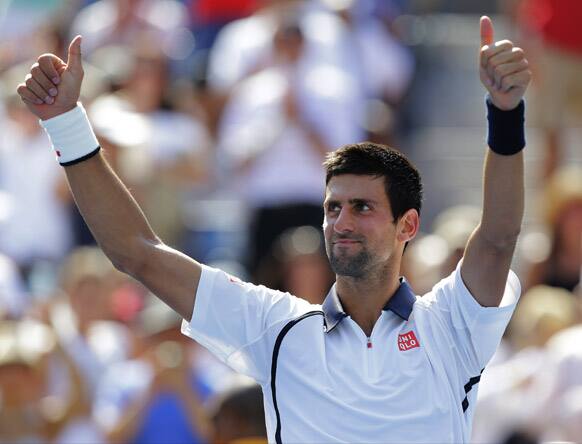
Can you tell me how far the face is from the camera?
165 inches

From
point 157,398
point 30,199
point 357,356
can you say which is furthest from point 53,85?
point 30,199

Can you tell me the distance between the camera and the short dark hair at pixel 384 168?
428cm

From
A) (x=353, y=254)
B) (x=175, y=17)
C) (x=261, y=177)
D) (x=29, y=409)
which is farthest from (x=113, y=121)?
(x=353, y=254)

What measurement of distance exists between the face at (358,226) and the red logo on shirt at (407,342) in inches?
8.7

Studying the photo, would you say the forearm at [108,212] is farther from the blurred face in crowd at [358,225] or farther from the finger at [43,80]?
the blurred face in crowd at [358,225]

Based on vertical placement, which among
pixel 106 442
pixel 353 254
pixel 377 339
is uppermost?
pixel 353 254

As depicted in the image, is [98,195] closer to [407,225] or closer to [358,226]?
[358,226]

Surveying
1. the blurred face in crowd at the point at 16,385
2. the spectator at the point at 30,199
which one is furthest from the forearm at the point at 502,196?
the spectator at the point at 30,199

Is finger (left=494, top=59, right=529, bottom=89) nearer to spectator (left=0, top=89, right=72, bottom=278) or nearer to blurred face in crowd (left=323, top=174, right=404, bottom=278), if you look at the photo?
blurred face in crowd (left=323, top=174, right=404, bottom=278)

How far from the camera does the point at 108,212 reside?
14.0ft

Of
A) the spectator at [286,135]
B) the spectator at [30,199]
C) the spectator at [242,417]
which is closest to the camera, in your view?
the spectator at [242,417]

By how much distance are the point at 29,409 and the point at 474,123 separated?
586 centimetres

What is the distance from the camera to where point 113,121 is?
9.66 metres

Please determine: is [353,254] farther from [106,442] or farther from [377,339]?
[106,442]
